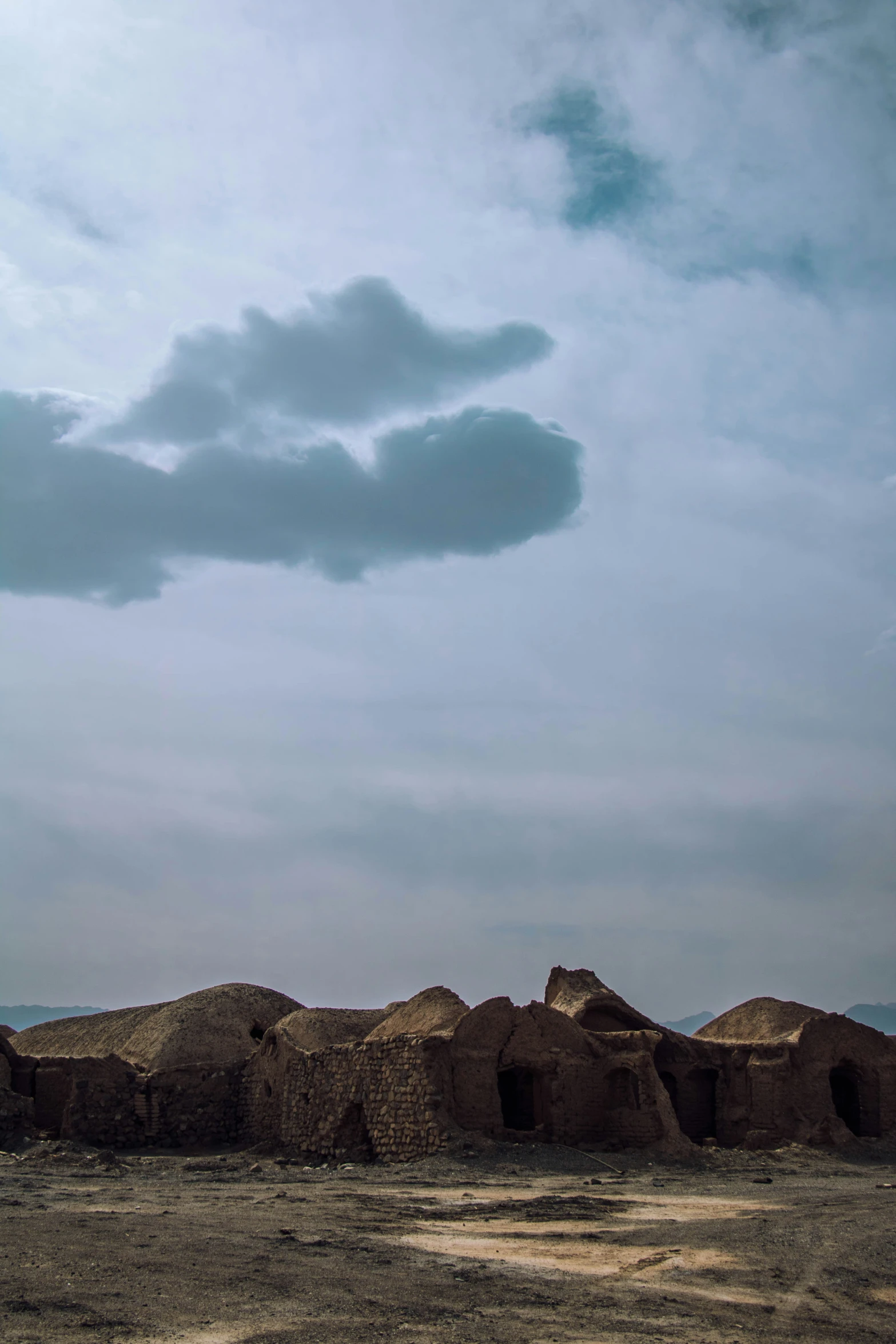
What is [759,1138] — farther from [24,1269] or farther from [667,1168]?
[24,1269]

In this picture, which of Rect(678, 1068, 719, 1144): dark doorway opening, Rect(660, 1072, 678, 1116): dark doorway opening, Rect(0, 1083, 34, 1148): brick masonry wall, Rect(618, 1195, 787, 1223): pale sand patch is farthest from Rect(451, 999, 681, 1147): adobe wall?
Rect(0, 1083, 34, 1148): brick masonry wall

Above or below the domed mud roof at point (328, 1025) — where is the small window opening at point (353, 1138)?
below

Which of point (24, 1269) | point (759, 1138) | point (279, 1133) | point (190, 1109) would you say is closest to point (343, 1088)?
point (279, 1133)

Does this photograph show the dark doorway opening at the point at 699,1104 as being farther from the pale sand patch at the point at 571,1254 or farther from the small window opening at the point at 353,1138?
the pale sand patch at the point at 571,1254

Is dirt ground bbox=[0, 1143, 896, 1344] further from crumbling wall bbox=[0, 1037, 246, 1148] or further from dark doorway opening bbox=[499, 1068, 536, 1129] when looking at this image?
crumbling wall bbox=[0, 1037, 246, 1148]

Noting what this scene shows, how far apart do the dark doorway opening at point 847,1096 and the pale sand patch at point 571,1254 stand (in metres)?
14.0

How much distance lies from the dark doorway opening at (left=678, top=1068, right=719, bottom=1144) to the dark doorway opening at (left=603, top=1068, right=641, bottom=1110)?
14.2 feet

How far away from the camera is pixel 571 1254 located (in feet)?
32.9

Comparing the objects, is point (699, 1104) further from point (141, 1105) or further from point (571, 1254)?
point (571, 1254)

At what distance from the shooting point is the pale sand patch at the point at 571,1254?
368 inches

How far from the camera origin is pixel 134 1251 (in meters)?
9.13

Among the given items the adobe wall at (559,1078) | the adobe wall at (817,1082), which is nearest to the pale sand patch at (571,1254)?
the adobe wall at (559,1078)

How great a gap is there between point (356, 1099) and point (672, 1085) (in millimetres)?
8237

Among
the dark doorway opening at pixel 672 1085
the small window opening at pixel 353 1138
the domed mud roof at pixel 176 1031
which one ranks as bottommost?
the small window opening at pixel 353 1138
